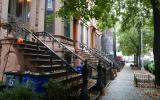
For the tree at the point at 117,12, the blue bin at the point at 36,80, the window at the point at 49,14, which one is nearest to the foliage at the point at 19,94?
the blue bin at the point at 36,80

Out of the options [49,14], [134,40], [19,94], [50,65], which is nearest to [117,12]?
[49,14]

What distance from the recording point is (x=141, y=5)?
21578 millimetres

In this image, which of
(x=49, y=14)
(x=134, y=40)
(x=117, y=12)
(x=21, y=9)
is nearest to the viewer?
(x=21, y=9)

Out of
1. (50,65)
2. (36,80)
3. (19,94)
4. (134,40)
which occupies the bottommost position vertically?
(19,94)

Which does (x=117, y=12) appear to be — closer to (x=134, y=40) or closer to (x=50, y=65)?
(x=50, y=65)

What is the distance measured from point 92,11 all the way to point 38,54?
3.41 m

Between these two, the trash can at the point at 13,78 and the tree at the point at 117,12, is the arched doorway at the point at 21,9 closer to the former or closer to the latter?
the tree at the point at 117,12

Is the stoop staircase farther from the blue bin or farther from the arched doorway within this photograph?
the arched doorway

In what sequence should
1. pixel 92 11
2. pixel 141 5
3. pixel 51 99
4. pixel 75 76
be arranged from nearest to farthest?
pixel 51 99 < pixel 75 76 < pixel 92 11 < pixel 141 5

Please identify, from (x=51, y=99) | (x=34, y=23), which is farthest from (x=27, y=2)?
(x=51, y=99)

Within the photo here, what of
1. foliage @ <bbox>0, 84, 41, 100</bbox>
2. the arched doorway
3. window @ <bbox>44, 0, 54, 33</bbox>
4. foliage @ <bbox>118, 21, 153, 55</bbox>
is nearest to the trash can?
foliage @ <bbox>0, 84, 41, 100</bbox>

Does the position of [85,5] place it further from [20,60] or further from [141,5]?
[141,5]

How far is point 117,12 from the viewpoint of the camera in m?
21.7

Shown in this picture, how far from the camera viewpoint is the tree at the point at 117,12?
13438 millimetres
